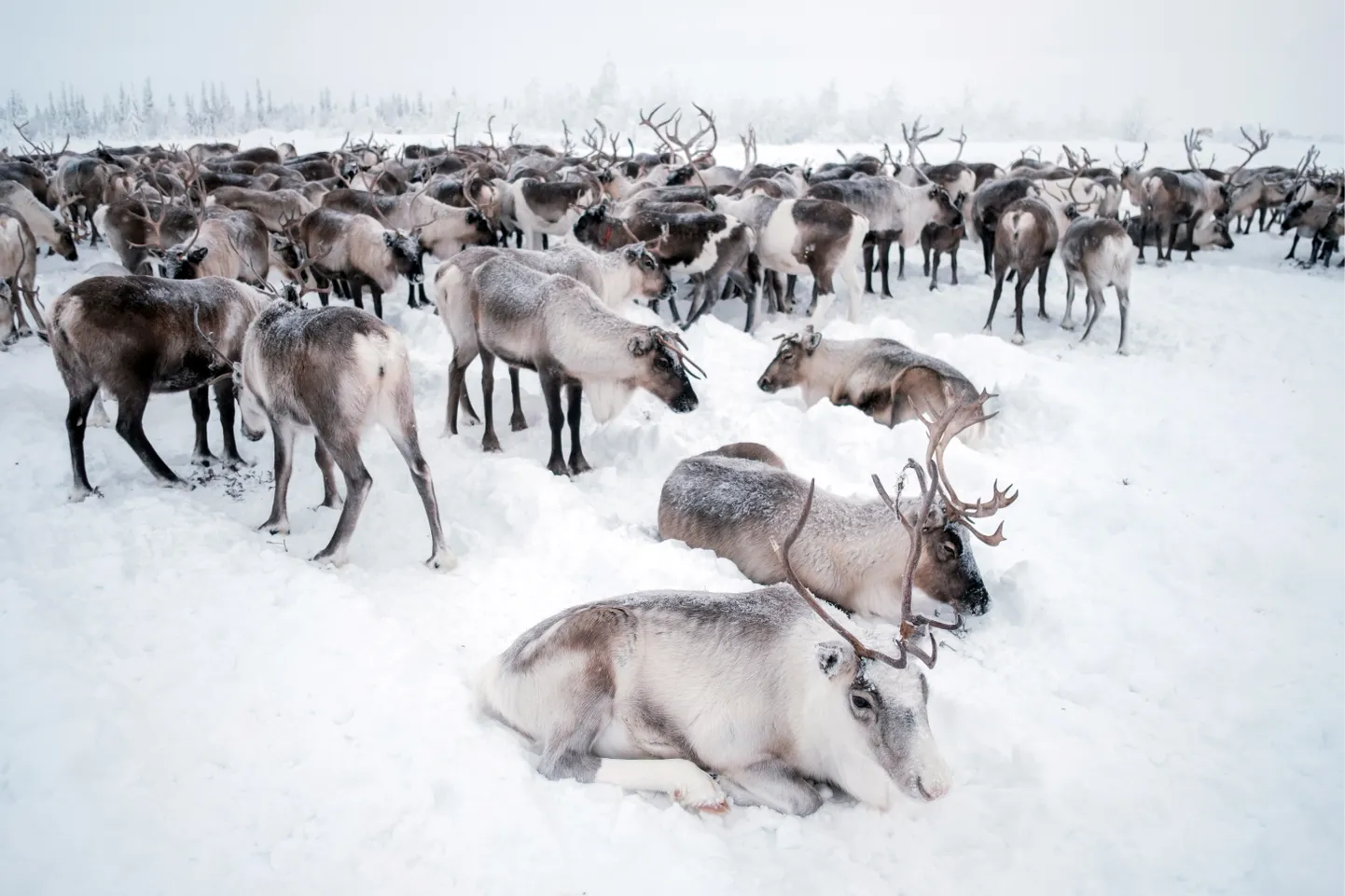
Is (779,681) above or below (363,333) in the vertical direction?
below

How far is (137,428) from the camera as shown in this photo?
15.9 ft

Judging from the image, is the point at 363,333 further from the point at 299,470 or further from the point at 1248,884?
the point at 1248,884

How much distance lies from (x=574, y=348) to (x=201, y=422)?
2.56 meters

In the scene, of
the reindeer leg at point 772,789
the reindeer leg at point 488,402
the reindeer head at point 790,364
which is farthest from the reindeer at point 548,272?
the reindeer leg at point 772,789

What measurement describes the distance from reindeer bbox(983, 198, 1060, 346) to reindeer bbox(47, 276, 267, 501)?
8430mm

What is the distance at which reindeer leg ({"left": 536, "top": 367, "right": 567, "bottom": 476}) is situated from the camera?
5758mm

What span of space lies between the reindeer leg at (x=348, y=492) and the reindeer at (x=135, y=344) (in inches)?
54.6

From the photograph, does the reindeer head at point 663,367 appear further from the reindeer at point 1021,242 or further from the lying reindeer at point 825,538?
the reindeer at point 1021,242

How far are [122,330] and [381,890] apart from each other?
3887 mm

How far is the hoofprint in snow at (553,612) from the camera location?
2449mm

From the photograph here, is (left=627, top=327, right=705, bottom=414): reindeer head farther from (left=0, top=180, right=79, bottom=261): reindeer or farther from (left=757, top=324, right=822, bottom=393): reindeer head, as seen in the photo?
(left=0, top=180, right=79, bottom=261): reindeer

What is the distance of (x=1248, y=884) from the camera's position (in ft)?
8.30

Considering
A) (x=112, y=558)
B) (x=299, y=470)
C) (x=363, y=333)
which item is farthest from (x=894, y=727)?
(x=299, y=470)

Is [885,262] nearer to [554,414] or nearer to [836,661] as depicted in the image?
[554,414]
